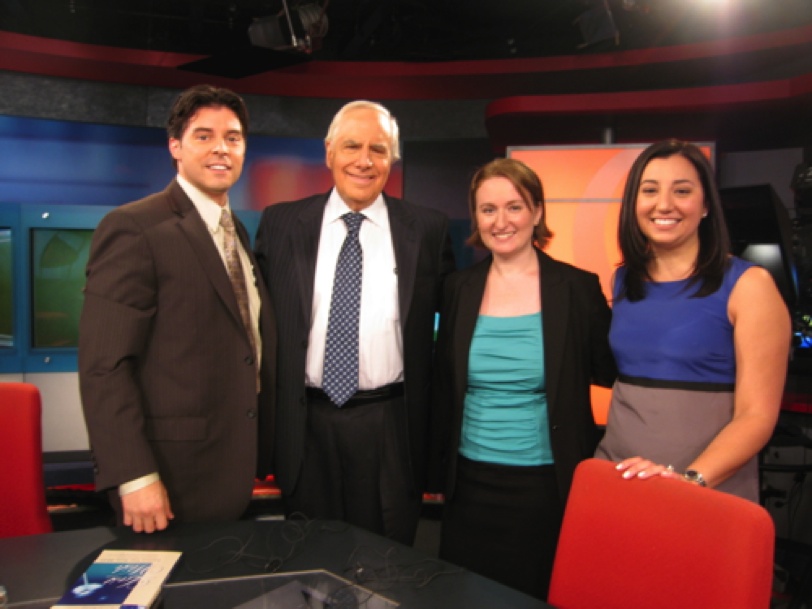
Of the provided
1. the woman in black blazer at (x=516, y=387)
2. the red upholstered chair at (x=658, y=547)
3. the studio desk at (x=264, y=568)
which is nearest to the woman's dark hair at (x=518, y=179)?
the woman in black blazer at (x=516, y=387)

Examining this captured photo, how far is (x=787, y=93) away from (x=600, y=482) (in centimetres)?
376

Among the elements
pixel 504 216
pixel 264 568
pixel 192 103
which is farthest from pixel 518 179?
pixel 264 568

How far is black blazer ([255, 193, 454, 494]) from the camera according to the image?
2.37 meters

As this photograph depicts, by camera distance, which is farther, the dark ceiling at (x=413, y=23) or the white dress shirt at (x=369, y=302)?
the dark ceiling at (x=413, y=23)

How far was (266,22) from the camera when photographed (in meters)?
4.79

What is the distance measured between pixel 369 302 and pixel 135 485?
0.96 meters

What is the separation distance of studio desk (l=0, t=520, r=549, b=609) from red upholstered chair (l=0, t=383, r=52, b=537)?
1.93 feet

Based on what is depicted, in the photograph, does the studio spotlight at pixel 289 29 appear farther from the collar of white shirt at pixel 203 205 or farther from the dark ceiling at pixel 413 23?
the collar of white shirt at pixel 203 205

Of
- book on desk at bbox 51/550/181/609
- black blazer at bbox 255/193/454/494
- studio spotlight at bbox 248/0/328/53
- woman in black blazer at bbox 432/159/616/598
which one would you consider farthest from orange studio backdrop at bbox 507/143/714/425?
book on desk at bbox 51/550/181/609

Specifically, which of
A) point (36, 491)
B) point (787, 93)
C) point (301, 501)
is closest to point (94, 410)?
point (36, 491)

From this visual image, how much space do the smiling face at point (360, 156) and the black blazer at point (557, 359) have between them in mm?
461

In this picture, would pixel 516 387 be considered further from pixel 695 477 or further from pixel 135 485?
pixel 135 485

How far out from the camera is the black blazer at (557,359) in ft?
7.29

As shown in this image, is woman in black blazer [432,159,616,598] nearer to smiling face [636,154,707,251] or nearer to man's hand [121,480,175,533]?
smiling face [636,154,707,251]
